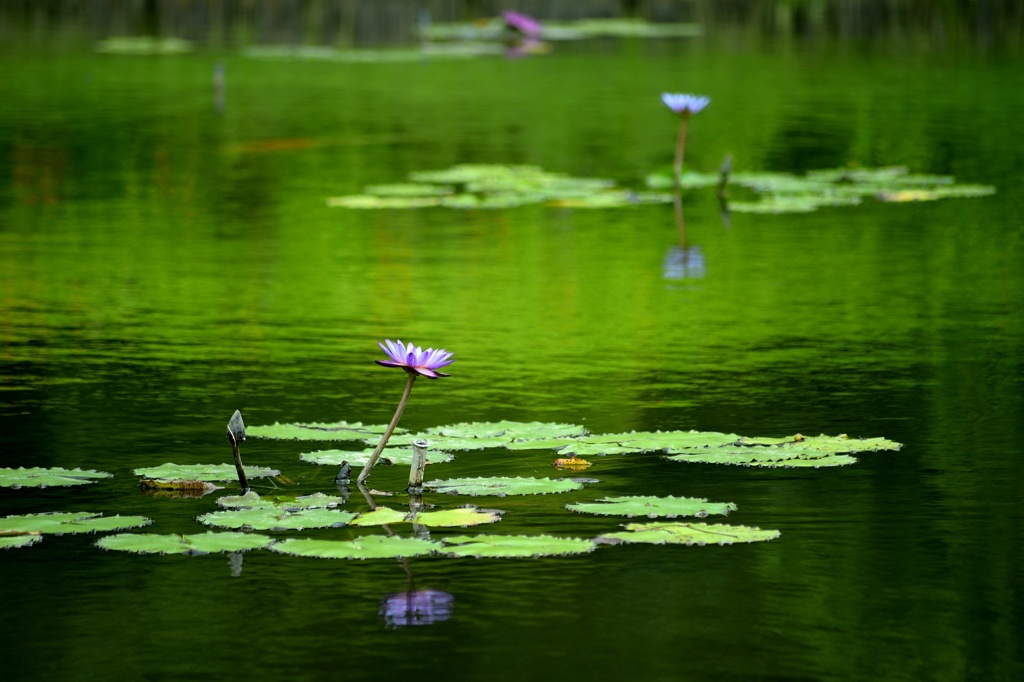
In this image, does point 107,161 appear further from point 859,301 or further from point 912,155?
point 859,301

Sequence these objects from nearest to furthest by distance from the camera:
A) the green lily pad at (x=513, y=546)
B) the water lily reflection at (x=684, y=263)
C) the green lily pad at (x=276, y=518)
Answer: the green lily pad at (x=513, y=546) → the green lily pad at (x=276, y=518) → the water lily reflection at (x=684, y=263)

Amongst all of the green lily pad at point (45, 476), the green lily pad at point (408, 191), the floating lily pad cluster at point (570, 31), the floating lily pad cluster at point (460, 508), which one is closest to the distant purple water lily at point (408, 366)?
the floating lily pad cluster at point (460, 508)

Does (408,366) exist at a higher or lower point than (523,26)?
lower

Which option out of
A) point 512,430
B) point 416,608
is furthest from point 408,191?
point 416,608

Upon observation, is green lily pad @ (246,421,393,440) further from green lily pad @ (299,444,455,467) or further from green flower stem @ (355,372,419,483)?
green flower stem @ (355,372,419,483)

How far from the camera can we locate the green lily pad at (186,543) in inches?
165

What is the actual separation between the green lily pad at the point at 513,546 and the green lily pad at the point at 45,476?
116 centimetres

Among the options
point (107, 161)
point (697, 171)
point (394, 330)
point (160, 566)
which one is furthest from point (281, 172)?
point (160, 566)

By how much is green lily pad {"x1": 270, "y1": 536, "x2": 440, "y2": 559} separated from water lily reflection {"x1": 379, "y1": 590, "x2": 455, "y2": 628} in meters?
0.21

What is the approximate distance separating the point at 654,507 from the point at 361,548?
2.36 ft

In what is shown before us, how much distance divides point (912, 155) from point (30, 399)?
854 cm

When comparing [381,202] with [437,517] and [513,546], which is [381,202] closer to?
[437,517]

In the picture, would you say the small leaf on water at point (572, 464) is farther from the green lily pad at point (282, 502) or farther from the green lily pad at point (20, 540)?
the green lily pad at point (20, 540)

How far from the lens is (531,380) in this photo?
6.23m
